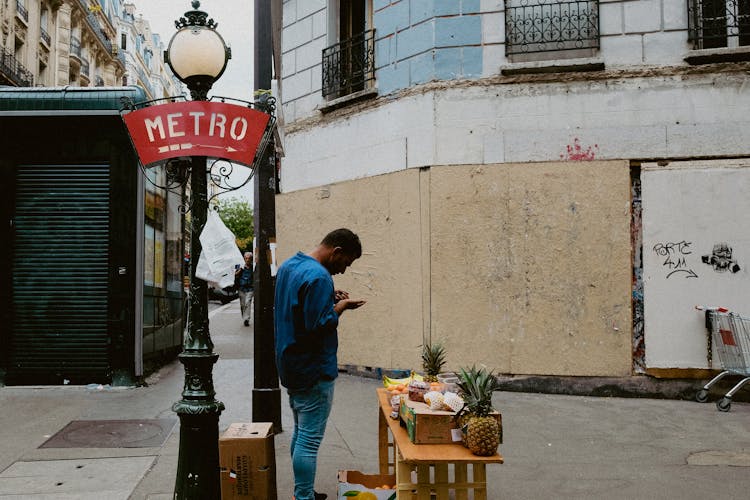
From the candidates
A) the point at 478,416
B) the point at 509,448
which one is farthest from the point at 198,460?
the point at 509,448

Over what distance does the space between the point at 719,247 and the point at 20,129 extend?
30.6 feet

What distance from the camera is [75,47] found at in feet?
122

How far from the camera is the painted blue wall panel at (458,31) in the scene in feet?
29.2

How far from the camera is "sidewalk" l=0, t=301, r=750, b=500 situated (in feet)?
15.8

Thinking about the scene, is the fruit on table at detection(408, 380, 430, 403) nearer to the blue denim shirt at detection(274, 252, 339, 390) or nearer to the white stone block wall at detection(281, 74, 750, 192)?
the blue denim shirt at detection(274, 252, 339, 390)

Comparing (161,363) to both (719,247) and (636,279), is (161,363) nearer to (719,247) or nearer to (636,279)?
(636,279)

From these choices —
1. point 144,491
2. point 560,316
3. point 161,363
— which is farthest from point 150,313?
point 560,316

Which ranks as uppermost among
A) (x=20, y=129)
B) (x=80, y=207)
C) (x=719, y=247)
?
(x=20, y=129)

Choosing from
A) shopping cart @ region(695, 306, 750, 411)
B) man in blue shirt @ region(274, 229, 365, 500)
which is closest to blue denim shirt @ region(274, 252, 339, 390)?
man in blue shirt @ region(274, 229, 365, 500)

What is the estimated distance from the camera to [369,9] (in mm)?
10625

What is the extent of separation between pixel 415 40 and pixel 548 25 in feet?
6.06

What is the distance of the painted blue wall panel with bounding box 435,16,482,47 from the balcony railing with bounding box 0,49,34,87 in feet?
80.7

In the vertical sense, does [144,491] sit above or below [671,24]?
below

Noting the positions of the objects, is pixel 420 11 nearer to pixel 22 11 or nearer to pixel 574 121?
pixel 574 121
